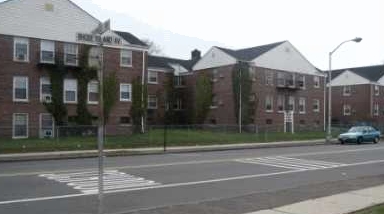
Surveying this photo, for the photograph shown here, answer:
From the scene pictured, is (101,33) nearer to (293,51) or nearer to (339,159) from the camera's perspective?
(339,159)

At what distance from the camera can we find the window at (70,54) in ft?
133

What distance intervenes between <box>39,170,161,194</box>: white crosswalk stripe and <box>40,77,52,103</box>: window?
80.6 ft

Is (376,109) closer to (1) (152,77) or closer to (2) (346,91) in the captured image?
(2) (346,91)

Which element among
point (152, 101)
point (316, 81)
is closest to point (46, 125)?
point (152, 101)

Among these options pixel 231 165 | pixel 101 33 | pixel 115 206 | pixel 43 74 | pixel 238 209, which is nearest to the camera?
pixel 101 33

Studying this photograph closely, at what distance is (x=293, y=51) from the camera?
5938 centimetres

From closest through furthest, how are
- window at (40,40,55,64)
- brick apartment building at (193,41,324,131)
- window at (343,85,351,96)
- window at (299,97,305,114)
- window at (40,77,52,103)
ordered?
window at (40,40,55,64)
window at (40,77,52,103)
brick apartment building at (193,41,324,131)
window at (299,97,305,114)
window at (343,85,351,96)

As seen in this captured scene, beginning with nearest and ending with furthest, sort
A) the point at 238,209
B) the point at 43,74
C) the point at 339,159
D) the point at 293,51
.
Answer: the point at 238,209, the point at 339,159, the point at 43,74, the point at 293,51

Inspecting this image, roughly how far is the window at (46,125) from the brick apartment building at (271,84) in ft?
65.5

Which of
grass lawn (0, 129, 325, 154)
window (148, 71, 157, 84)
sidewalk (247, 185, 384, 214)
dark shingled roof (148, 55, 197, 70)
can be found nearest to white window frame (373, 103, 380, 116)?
dark shingled roof (148, 55, 197, 70)

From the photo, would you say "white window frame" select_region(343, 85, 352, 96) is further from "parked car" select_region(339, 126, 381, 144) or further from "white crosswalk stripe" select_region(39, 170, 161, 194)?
"white crosswalk stripe" select_region(39, 170, 161, 194)

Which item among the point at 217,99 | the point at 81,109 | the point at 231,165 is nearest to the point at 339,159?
the point at 231,165

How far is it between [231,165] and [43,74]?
24339mm

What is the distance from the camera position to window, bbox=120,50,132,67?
44275 millimetres
